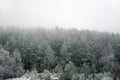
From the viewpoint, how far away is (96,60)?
70.1m

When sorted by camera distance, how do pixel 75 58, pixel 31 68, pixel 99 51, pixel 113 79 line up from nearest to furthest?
pixel 113 79, pixel 31 68, pixel 75 58, pixel 99 51

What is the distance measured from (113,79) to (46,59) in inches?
755

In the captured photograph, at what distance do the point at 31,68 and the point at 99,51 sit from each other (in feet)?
72.2

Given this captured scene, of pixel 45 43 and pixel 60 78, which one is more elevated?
pixel 45 43

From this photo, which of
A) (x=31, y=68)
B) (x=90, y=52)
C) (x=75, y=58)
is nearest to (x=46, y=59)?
(x=31, y=68)

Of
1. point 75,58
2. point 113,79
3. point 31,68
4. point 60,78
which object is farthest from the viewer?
point 75,58

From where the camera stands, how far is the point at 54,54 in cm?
6888

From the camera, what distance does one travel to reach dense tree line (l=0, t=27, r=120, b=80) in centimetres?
5738

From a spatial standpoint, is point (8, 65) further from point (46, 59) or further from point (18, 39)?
point (18, 39)

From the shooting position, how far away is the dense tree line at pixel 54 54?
5738 cm

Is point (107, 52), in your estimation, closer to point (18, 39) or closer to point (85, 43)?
point (85, 43)

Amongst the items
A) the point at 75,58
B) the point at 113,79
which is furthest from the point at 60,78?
the point at 75,58

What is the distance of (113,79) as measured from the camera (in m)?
53.1

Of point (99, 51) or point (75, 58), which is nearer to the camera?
point (75, 58)
